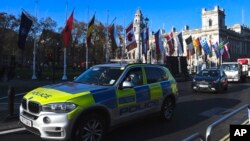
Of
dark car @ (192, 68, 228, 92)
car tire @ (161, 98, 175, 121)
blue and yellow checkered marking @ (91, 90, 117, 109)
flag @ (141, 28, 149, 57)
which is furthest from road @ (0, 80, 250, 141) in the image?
flag @ (141, 28, 149, 57)

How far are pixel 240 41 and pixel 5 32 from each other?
99220 millimetres

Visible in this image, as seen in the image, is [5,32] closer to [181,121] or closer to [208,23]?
[181,121]

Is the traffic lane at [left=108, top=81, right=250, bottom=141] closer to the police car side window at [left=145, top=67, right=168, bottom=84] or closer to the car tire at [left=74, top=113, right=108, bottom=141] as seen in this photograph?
the car tire at [left=74, top=113, right=108, bottom=141]

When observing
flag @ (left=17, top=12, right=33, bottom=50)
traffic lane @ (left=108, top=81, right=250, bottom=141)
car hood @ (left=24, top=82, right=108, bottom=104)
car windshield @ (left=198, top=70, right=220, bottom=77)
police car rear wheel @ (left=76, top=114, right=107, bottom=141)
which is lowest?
traffic lane @ (left=108, top=81, right=250, bottom=141)

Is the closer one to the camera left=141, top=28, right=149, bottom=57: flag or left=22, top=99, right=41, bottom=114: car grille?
left=22, top=99, right=41, bottom=114: car grille

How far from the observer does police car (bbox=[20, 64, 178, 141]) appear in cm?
690

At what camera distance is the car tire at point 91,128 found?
23.2 feet

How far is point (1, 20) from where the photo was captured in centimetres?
6650

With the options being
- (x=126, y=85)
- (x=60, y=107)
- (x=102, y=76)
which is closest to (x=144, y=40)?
(x=102, y=76)

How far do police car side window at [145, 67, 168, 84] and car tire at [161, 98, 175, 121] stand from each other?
64cm

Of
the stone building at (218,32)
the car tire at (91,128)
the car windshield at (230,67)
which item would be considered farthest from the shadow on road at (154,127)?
the stone building at (218,32)

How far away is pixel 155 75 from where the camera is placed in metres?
9.98

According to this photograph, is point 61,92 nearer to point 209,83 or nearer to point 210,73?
point 209,83

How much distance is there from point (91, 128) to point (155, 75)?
10.6 ft
